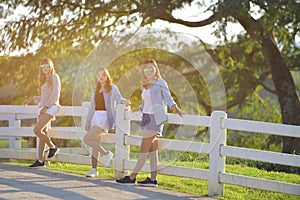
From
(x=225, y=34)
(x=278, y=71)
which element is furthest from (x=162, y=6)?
(x=278, y=71)

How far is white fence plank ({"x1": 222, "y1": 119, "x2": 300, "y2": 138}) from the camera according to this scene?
310 inches

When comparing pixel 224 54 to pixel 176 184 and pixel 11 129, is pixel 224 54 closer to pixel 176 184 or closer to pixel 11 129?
pixel 11 129

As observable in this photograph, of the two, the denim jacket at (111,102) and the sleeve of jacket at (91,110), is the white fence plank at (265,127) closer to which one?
the denim jacket at (111,102)

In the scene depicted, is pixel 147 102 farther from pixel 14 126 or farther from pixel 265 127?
pixel 14 126

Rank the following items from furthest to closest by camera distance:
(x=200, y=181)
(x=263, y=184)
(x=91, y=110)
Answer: (x=200, y=181)
(x=91, y=110)
(x=263, y=184)

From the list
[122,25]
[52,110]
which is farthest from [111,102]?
[122,25]

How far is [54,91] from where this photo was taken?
10.8 metres

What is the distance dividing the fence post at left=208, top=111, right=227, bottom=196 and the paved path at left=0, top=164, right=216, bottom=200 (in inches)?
7.9

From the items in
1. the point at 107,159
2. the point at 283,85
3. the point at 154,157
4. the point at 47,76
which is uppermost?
the point at 283,85

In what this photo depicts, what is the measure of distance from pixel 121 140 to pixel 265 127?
96.7 inches

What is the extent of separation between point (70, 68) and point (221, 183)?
15096 millimetres

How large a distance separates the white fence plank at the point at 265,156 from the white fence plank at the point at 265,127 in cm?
25

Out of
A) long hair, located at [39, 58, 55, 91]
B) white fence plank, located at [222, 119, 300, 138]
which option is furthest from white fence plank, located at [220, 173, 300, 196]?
long hair, located at [39, 58, 55, 91]

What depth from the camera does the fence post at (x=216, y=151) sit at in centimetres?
868
